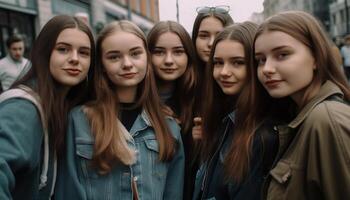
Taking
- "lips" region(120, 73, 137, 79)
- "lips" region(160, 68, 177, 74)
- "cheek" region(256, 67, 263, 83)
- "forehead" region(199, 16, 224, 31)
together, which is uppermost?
"forehead" region(199, 16, 224, 31)

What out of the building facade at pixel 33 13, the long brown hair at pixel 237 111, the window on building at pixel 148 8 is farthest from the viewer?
the window on building at pixel 148 8

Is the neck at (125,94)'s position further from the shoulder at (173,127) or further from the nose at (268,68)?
the nose at (268,68)

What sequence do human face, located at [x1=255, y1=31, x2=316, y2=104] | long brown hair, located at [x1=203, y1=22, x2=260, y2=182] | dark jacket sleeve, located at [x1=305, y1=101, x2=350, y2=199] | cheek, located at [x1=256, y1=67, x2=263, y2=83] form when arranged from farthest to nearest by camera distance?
long brown hair, located at [x1=203, y1=22, x2=260, y2=182], cheek, located at [x1=256, y1=67, x2=263, y2=83], human face, located at [x1=255, y1=31, x2=316, y2=104], dark jacket sleeve, located at [x1=305, y1=101, x2=350, y2=199]

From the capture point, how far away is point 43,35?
2.32 m

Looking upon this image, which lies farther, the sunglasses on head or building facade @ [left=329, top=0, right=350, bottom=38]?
building facade @ [left=329, top=0, right=350, bottom=38]

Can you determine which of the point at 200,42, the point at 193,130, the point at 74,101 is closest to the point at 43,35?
the point at 74,101

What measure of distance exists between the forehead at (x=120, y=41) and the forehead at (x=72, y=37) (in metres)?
0.16

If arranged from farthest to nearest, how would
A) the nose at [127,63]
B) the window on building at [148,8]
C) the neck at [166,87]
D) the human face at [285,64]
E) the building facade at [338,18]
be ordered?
the building facade at [338,18] → the window on building at [148,8] → the neck at [166,87] → the nose at [127,63] → the human face at [285,64]

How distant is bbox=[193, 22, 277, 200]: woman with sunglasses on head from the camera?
2.19 m

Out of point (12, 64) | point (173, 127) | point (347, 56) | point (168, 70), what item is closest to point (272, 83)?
point (173, 127)

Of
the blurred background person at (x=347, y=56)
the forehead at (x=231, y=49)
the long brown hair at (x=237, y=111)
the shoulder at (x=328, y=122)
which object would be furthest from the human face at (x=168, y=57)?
the blurred background person at (x=347, y=56)

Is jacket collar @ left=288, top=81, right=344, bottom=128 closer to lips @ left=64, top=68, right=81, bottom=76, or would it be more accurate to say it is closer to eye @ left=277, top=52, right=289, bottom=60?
eye @ left=277, top=52, right=289, bottom=60

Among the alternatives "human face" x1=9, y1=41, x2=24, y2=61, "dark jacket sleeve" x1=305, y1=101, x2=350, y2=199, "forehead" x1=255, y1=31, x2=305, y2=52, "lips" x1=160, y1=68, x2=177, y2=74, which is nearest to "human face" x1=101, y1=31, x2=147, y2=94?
"lips" x1=160, y1=68, x2=177, y2=74

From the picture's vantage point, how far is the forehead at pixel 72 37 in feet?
7.61
